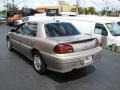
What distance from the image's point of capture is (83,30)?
1273cm

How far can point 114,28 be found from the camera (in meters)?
11.6

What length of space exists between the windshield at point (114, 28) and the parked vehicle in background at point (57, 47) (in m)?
4.26

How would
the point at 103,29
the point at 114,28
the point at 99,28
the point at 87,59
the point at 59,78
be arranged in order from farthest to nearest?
the point at 99,28
the point at 114,28
the point at 103,29
the point at 59,78
the point at 87,59

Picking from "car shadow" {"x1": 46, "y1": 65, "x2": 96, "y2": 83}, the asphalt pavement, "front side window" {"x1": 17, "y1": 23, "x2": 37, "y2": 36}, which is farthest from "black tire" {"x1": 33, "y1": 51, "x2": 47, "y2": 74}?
"front side window" {"x1": 17, "y1": 23, "x2": 37, "y2": 36}

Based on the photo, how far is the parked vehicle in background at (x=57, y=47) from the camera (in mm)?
5965

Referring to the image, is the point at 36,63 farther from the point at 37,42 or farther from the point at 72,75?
the point at 72,75

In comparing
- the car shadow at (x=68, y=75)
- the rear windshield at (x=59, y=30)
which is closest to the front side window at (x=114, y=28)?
the rear windshield at (x=59, y=30)

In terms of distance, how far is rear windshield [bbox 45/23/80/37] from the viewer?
684cm

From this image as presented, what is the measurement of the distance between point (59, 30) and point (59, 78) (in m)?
1.51

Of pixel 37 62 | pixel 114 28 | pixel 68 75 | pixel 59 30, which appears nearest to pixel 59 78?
pixel 68 75

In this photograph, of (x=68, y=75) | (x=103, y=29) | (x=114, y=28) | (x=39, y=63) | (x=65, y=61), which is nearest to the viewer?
(x=65, y=61)

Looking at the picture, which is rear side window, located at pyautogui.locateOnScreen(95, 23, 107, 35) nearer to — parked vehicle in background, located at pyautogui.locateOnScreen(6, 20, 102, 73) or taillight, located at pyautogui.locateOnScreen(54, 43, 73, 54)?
parked vehicle in background, located at pyautogui.locateOnScreen(6, 20, 102, 73)

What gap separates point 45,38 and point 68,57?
109cm

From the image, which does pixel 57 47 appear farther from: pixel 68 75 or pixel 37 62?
pixel 37 62
